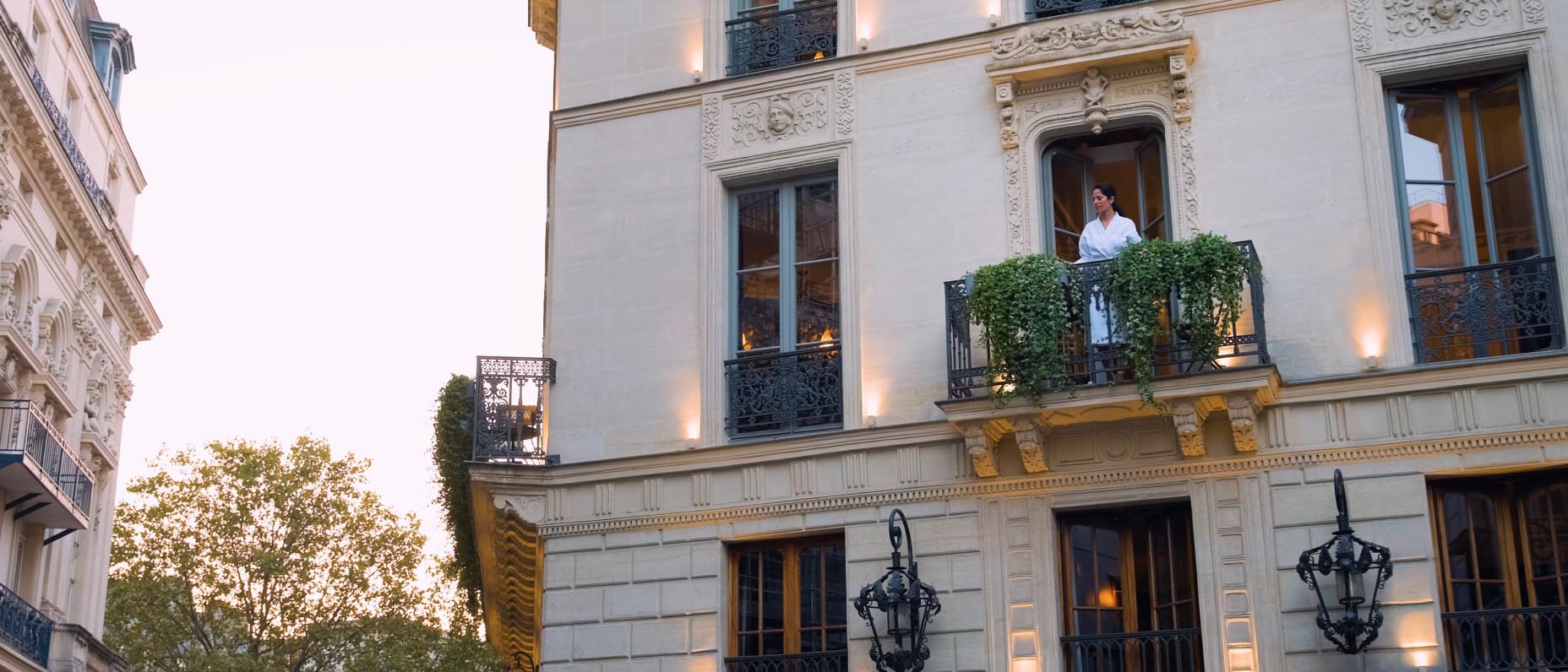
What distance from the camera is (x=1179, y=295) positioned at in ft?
47.3

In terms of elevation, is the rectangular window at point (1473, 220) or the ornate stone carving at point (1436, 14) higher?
the ornate stone carving at point (1436, 14)

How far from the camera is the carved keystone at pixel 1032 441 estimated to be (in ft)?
48.5

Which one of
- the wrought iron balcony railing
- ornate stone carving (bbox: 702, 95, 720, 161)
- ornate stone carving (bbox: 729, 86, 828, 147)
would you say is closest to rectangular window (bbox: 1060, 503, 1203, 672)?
ornate stone carving (bbox: 729, 86, 828, 147)

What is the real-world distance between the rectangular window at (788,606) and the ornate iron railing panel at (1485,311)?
535cm

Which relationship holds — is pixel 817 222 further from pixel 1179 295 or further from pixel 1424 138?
pixel 1424 138

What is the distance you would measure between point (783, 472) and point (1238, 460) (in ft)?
13.3

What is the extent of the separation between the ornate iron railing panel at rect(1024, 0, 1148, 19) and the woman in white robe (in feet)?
5.98

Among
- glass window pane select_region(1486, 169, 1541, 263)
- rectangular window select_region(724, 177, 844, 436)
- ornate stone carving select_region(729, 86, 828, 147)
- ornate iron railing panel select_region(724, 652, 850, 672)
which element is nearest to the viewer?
glass window pane select_region(1486, 169, 1541, 263)

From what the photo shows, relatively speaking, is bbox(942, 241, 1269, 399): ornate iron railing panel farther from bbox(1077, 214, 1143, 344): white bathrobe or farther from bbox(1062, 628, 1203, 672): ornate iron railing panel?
bbox(1062, 628, 1203, 672): ornate iron railing panel

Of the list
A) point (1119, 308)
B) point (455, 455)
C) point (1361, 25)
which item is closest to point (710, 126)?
point (1119, 308)

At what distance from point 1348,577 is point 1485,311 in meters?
2.69

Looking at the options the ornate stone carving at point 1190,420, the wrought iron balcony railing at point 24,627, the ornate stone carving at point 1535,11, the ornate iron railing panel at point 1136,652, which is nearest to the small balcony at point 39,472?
the wrought iron balcony railing at point 24,627

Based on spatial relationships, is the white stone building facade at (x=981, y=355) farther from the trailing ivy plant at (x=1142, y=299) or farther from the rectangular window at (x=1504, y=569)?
the trailing ivy plant at (x=1142, y=299)

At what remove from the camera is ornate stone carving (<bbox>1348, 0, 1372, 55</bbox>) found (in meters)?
15.5
